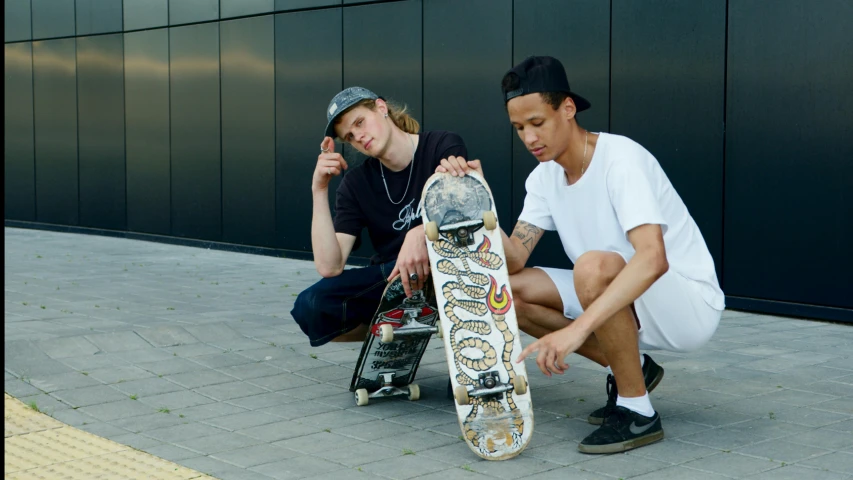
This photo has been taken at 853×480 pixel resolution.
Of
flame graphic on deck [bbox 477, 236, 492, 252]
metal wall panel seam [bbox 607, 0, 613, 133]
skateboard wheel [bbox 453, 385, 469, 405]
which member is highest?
metal wall panel seam [bbox 607, 0, 613, 133]

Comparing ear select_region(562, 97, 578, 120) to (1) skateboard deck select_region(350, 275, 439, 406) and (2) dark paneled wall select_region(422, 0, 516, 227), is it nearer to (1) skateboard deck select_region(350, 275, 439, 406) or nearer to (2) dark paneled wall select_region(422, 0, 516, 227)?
(1) skateboard deck select_region(350, 275, 439, 406)

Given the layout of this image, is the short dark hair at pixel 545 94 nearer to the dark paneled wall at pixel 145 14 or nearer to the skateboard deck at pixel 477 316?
the skateboard deck at pixel 477 316

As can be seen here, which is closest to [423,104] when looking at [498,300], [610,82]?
[610,82]

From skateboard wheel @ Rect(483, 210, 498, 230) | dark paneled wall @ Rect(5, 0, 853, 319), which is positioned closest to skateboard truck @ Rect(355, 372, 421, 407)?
skateboard wheel @ Rect(483, 210, 498, 230)

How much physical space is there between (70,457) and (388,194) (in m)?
1.65

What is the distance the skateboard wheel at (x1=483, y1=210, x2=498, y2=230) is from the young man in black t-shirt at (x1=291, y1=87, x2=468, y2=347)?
1.40ft

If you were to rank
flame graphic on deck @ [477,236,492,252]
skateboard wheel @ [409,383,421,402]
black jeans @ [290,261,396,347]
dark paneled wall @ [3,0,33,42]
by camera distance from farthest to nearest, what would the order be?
dark paneled wall @ [3,0,33,42] → skateboard wheel @ [409,383,421,402] → black jeans @ [290,261,396,347] → flame graphic on deck @ [477,236,492,252]

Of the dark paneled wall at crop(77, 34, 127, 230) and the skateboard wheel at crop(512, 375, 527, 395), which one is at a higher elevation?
the dark paneled wall at crop(77, 34, 127, 230)

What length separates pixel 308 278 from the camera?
30.3 ft

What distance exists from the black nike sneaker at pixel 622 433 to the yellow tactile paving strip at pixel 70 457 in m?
1.36

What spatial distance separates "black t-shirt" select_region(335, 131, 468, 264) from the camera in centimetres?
423

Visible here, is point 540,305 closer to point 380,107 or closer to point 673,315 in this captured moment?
point 673,315

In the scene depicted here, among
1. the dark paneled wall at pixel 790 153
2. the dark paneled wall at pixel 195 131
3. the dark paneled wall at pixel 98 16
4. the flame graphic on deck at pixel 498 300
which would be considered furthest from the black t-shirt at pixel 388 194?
the dark paneled wall at pixel 98 16

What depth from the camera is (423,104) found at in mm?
9469
